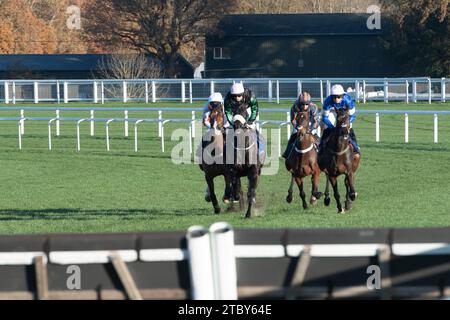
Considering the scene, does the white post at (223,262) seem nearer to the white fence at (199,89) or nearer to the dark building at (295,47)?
the white fence at (199,89)

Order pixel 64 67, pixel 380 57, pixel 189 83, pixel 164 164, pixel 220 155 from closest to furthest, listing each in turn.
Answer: pixel 220 155 → pixel 164 164 → pixel 189 83 → pixel 380 57 → pixel 64 67

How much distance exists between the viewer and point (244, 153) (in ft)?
48.2

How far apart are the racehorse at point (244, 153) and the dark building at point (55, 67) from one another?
4635 centimetres

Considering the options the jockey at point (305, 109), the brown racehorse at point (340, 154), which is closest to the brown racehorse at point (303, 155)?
the jockey at point (305, 109)

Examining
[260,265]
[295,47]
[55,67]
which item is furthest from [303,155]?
[55,67]

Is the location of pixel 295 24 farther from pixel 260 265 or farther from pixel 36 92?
pixel 260 265

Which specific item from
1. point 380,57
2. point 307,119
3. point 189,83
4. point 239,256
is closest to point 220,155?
point 307,119

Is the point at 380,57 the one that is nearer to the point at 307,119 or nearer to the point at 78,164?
the point at 78,164

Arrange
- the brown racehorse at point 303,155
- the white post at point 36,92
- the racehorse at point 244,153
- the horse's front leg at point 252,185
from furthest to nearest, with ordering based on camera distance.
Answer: the white post at point 36,92, the brown racehorse at point 303,155, the horse's front leg at point 252,185, the racehorse at point 244,153

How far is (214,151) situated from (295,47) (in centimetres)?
4553

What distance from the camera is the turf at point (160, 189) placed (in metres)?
13.9

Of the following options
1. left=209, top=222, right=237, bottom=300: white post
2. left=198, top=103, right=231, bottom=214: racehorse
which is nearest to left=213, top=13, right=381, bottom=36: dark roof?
left=198, top=103, right=231, bottom=214: racehorse
